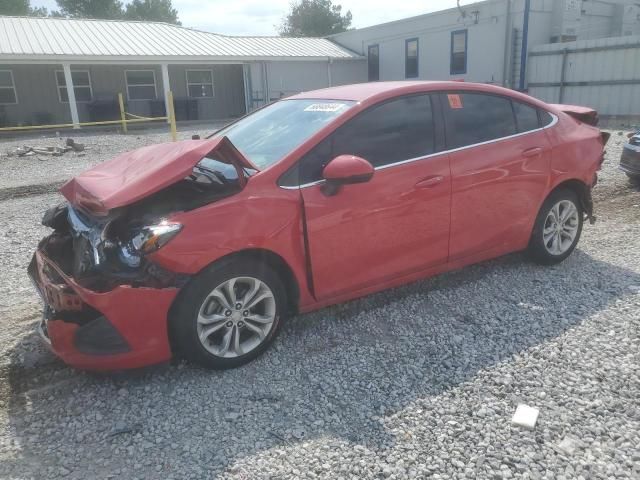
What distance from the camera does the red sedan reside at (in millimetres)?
2875

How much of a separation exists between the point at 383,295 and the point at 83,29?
23.2 metres

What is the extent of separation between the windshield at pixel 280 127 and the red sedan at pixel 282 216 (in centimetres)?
2

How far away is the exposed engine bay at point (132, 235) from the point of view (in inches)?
112

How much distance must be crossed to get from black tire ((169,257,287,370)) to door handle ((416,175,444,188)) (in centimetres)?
122

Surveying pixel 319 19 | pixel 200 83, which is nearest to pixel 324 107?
pixel 200 83

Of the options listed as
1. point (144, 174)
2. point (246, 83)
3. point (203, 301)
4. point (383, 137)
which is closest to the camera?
point (203, 301)

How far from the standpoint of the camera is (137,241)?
2898mm

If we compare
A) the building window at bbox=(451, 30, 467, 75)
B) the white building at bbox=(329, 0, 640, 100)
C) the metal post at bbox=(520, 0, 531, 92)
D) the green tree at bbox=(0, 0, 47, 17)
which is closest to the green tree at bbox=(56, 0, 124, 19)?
the green tree at bbox=(0, 0, 47, 17)

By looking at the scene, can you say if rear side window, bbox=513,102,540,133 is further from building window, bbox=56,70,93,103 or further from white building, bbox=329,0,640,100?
building window, bbox=56,70,93,103

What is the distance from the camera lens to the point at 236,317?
311 cm

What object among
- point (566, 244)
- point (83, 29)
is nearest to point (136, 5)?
point (83, 29)

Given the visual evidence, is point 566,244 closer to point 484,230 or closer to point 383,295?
point 484,230

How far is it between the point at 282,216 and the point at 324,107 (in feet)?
3.33

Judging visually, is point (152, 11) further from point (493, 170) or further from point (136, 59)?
point (493, 170)
